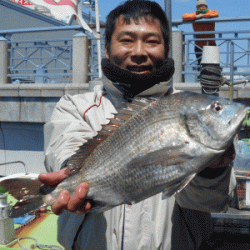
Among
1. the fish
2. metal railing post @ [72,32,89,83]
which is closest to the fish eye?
the fish

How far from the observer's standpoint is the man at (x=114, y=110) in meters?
2.09

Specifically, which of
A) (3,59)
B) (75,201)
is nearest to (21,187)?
(75,201)

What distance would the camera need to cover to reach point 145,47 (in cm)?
228

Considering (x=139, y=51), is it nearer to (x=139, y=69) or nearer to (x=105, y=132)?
(x=139, y=69)

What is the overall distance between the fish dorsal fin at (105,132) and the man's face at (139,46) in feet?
1.98

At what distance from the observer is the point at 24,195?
183 cm

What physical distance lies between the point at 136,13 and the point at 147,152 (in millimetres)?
1179

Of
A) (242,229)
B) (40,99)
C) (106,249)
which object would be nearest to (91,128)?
(106,249)

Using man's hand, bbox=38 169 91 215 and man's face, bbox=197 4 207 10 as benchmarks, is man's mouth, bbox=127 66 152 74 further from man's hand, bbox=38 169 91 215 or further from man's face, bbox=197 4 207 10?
man's face, bbox=197 4 207 10

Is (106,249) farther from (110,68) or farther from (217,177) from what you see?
(110,68)

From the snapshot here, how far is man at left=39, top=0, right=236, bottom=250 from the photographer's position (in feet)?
6.86

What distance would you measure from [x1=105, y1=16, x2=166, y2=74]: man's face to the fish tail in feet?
3.40

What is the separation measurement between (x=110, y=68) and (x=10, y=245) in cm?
272

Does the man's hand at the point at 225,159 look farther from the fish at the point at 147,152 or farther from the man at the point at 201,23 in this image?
the man at the point at 201,23
